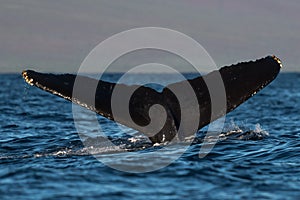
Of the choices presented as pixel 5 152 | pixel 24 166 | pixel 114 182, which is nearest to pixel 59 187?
pixel 114 182

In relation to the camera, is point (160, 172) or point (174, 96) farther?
point (174, 96)

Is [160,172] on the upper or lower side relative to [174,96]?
lower

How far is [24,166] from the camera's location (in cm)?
1011

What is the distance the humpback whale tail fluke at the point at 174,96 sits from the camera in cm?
1045

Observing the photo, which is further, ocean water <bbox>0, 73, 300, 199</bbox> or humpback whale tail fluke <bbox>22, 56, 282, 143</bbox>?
humpback whale tail fluke <bbox>22, 56, 282, 143</bbox>

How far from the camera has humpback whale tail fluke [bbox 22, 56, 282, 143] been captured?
10.4 meters

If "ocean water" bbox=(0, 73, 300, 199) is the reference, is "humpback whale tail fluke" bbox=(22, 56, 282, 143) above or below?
above

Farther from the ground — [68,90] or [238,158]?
[68,90]

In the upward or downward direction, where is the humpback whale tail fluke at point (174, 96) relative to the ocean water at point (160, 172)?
upward

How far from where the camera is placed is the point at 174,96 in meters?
10.8

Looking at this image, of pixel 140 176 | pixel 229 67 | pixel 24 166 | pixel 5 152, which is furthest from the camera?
pixel 5 152

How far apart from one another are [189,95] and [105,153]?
78.3 inches

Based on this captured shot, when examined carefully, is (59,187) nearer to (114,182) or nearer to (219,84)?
(114,182)

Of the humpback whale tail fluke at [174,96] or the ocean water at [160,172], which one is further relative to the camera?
the humpback whale tail fluke at [174,96]
